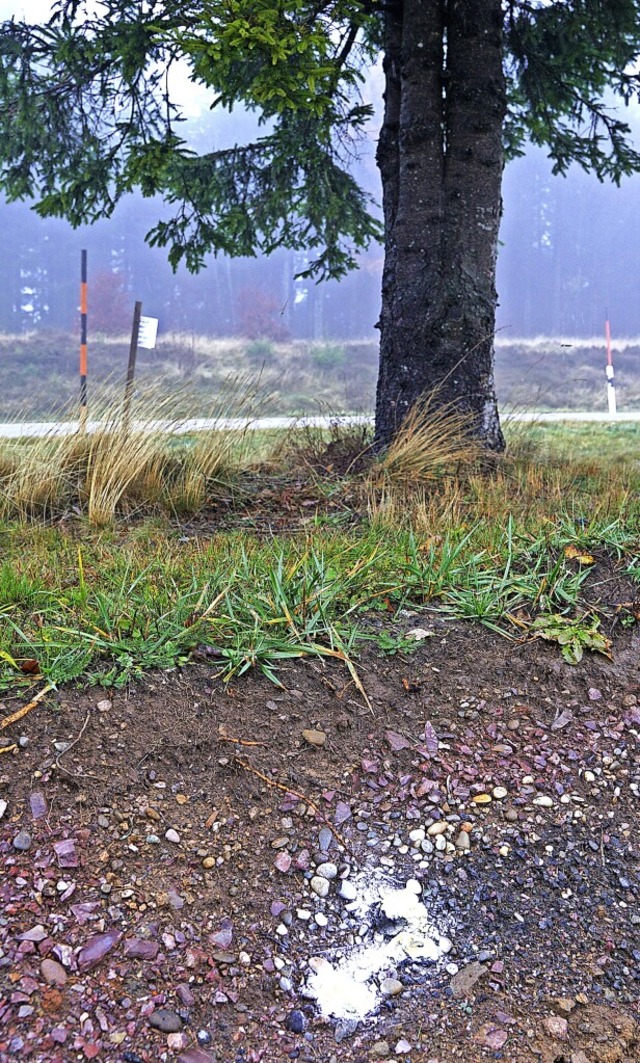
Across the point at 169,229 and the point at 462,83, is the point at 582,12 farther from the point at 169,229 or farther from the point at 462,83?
the point at 169,229

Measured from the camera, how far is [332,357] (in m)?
27.9

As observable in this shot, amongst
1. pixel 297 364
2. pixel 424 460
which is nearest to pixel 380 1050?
pixel 424 460

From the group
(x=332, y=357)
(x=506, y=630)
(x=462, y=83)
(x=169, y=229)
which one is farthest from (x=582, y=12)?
(x=332, y=357)

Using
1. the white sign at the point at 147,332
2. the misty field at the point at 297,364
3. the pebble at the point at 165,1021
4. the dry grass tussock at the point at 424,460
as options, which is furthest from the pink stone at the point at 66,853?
the misty field at the point at 297,364

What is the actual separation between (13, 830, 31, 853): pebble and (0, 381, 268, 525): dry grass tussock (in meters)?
2.55

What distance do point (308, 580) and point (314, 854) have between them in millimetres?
1049

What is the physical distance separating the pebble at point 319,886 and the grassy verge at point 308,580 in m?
0.63

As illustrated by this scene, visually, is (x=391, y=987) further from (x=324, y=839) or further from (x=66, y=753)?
(x=66, y=753)

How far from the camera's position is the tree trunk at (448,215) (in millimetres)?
5367

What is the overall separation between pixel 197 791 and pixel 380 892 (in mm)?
541

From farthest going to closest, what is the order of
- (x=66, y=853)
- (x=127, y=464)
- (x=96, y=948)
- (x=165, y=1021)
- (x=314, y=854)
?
(x=127, y=464) → (x=314, y=854) → (x=66, y=853) → (x=96, y=948) → (x=165, y=1021)

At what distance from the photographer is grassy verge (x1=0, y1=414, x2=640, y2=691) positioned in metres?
2.64

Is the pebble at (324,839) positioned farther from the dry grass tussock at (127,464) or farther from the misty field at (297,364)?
the misty field at (297,364)

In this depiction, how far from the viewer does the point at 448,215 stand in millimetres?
5391
